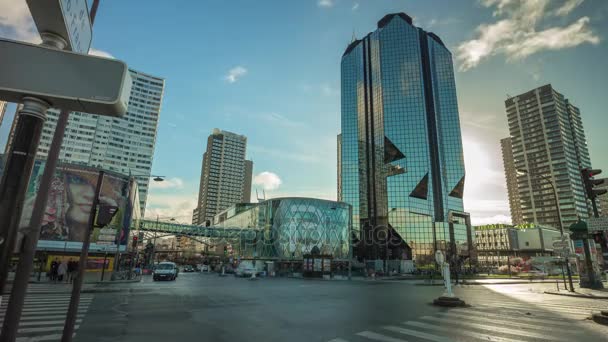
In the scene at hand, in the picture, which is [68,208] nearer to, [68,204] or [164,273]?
[68,204]

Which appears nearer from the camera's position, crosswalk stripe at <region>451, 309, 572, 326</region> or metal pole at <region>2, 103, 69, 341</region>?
metal pole at <region>2, 103, 69, 341</region>

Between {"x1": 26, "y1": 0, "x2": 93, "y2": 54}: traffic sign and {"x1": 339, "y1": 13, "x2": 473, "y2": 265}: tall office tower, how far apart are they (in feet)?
351

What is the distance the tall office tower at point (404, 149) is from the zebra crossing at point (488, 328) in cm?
9415

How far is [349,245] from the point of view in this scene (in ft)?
299

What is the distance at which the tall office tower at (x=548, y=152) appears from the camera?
526 feet

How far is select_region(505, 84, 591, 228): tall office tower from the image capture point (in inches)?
6309

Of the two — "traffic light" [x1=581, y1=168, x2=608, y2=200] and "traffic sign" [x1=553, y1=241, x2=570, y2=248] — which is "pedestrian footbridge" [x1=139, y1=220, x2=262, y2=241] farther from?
"traffic light" [x1=581, y1=168, x2=608, y2=200]

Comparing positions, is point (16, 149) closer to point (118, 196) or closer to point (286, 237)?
point (118, 196)

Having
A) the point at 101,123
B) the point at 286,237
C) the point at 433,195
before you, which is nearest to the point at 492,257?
the point at 433,195

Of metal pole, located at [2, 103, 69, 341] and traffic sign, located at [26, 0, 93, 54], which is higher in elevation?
traffic sign, located at [26, 0, 93, 54]

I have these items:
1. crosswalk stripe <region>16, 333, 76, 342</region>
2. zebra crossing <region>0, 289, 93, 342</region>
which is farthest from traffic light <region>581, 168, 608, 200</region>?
crosswalk stripe <region>16, 333, 76, 342</region>

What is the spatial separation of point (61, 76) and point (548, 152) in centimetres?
21063

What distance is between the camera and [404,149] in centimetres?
10788

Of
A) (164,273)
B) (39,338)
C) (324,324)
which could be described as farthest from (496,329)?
(164,273)
